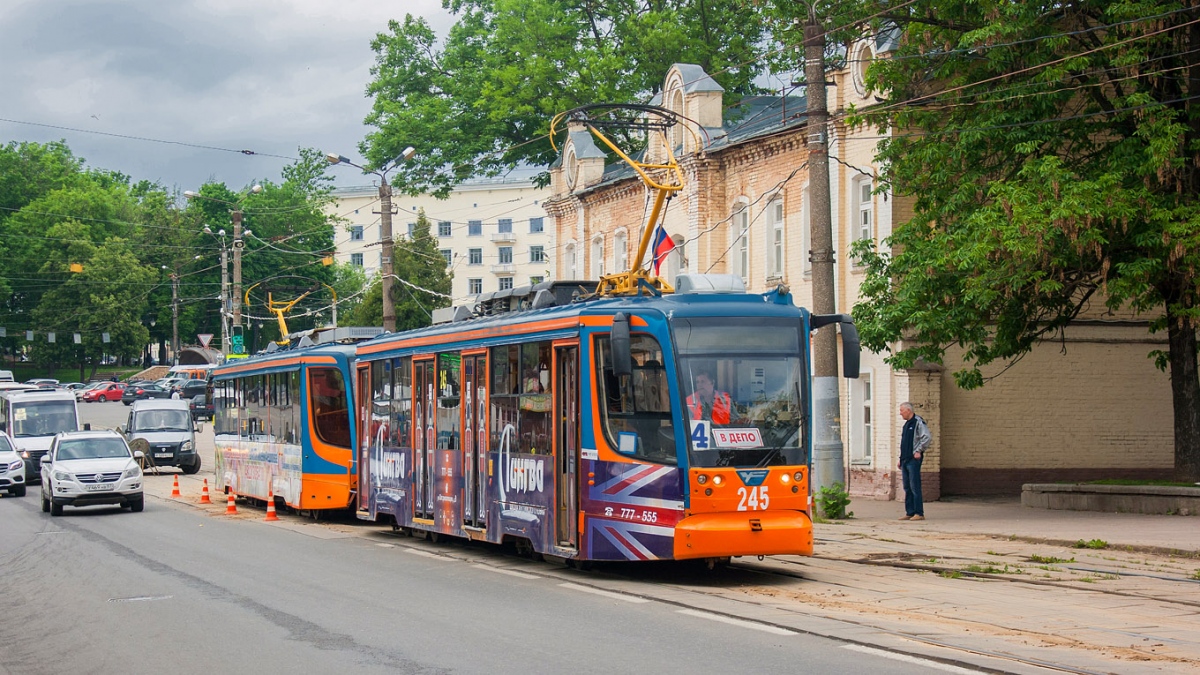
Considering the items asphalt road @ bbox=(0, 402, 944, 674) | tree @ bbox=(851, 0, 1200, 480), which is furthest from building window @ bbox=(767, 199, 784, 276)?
asphalt road @ bbox=(0, 402, 944, 674)

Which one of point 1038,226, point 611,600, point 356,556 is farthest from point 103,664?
point 1038,226

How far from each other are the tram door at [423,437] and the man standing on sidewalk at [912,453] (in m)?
7.59

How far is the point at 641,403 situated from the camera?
563 inches

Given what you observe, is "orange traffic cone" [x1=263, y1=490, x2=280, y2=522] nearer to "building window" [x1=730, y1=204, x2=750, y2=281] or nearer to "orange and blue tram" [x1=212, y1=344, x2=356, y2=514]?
"orange and blue tram" [x1=212, y1=344, x2=356, y2=514]

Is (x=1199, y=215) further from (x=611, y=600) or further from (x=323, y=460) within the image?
(x=323, y=460)

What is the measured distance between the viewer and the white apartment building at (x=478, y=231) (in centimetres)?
12362

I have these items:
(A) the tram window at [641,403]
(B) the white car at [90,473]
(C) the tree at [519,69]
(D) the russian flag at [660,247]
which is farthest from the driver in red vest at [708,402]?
(C) the tree at [519,69]

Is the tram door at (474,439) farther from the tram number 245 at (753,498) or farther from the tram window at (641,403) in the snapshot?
the tram number 245 at (753,498)

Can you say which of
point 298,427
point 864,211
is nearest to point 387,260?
point 298,427

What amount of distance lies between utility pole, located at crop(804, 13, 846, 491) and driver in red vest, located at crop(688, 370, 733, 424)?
7.85m

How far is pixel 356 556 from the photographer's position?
18.3 meters

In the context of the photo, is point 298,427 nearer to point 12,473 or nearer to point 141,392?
point 12,473

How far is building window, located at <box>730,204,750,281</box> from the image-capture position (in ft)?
114

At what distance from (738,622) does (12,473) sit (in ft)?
89.9
